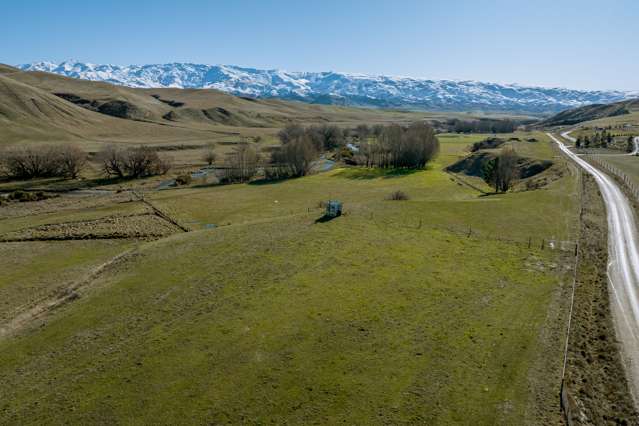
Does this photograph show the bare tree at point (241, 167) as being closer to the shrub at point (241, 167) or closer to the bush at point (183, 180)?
the shrub at point (241, 167)

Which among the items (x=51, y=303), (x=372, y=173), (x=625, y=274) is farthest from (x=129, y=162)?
(x=625, y=274)

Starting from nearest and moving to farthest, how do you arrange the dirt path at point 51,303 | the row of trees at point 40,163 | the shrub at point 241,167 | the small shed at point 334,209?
the dirt path at point 51,303 < the small shed at point 334,209 < the row of trees at point 40,163 < the shrub at point 241,167

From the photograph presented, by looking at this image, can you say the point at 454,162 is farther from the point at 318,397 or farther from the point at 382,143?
the point at 318,397

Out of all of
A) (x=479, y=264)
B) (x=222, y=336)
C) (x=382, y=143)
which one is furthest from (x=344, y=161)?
(x=222, y=336)

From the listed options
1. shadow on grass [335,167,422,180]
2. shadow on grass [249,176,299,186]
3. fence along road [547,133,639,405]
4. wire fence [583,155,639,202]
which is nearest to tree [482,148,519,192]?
fence along road [547,133,639,405]

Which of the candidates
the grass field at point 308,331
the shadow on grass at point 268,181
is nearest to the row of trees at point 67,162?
the shadow on grass at point 268,181

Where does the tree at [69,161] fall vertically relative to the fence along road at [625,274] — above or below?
above

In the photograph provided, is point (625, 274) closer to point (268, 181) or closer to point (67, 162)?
point (268, 181)
